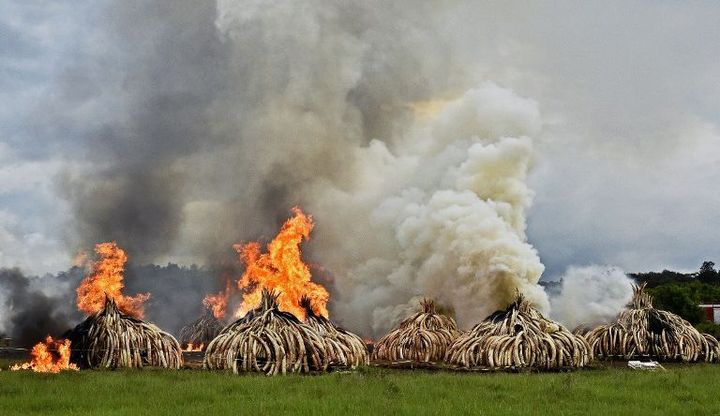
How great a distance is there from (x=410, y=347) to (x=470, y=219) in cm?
869

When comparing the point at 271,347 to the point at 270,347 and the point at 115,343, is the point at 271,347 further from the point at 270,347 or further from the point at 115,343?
the point at 115,343

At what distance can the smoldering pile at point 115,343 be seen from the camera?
2439cm

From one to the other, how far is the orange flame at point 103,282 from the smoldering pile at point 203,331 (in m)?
13.8

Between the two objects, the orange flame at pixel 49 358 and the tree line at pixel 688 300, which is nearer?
→ the orange flame at pixel 49 358

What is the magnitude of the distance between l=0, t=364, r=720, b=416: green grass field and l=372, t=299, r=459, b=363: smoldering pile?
9.76 meters

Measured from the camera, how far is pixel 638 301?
33.0 metres

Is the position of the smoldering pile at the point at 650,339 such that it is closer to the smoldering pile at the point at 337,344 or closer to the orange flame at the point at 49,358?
the smoldering pile at the point at 337,344

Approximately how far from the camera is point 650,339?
105ft

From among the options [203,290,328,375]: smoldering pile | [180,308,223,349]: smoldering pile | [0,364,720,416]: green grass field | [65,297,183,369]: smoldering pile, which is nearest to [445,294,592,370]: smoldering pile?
[0,364,720,416]: green grass field

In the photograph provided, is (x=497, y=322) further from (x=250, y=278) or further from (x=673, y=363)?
(x=250, y=278)

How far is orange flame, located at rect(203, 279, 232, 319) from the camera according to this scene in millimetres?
45844

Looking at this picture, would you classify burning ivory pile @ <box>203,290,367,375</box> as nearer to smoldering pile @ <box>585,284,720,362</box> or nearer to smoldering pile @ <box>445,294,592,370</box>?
smoldering pile @ <box>445,294,592,370</box>

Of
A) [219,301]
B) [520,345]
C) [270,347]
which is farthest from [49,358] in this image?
[219,301]

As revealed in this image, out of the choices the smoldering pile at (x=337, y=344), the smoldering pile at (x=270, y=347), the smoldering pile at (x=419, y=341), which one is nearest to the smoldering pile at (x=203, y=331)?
the smoldering pile at (x=419, y=341)
